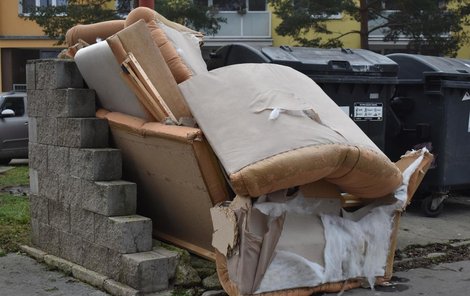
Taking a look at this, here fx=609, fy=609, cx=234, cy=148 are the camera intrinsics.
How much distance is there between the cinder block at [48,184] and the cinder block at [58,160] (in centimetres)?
6

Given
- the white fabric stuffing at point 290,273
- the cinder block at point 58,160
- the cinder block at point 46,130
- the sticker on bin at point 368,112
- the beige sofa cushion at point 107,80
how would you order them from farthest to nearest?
1. the sticker on bin at point 368,112
2. the cinder block at point 46,130
3. the cinder block at point 58,160
4. the beige sofa cushion at point 107,80
5. the white fabric stuffing at point 290,273

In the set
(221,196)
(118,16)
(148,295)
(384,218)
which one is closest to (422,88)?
(384,218)

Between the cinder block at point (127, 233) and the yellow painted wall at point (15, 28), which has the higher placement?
the yellow painted wall at point (15, 28)

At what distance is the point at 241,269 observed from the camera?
423 centimetres

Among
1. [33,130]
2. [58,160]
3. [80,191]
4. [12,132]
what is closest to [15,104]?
[12,132]

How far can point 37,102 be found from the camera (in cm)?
597

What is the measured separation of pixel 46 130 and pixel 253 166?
263cm

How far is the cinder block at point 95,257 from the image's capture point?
500 centimetres

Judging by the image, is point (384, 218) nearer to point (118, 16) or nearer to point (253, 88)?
point (253, 88)

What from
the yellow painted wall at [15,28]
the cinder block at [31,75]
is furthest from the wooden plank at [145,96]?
the yellow painted wall at [15,28]

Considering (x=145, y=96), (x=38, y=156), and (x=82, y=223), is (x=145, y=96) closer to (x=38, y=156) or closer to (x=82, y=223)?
(x=82, y=223)

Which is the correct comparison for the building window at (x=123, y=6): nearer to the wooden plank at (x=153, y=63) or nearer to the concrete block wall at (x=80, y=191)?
the concrete block wall at (x=80, y=191)

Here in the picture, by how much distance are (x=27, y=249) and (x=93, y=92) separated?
72.8 inches

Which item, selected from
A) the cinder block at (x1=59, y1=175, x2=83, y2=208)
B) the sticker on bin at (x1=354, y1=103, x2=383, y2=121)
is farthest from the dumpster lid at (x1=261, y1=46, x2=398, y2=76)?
the cinder block at (x1=59, y1=175, x2=83, y2=208)
